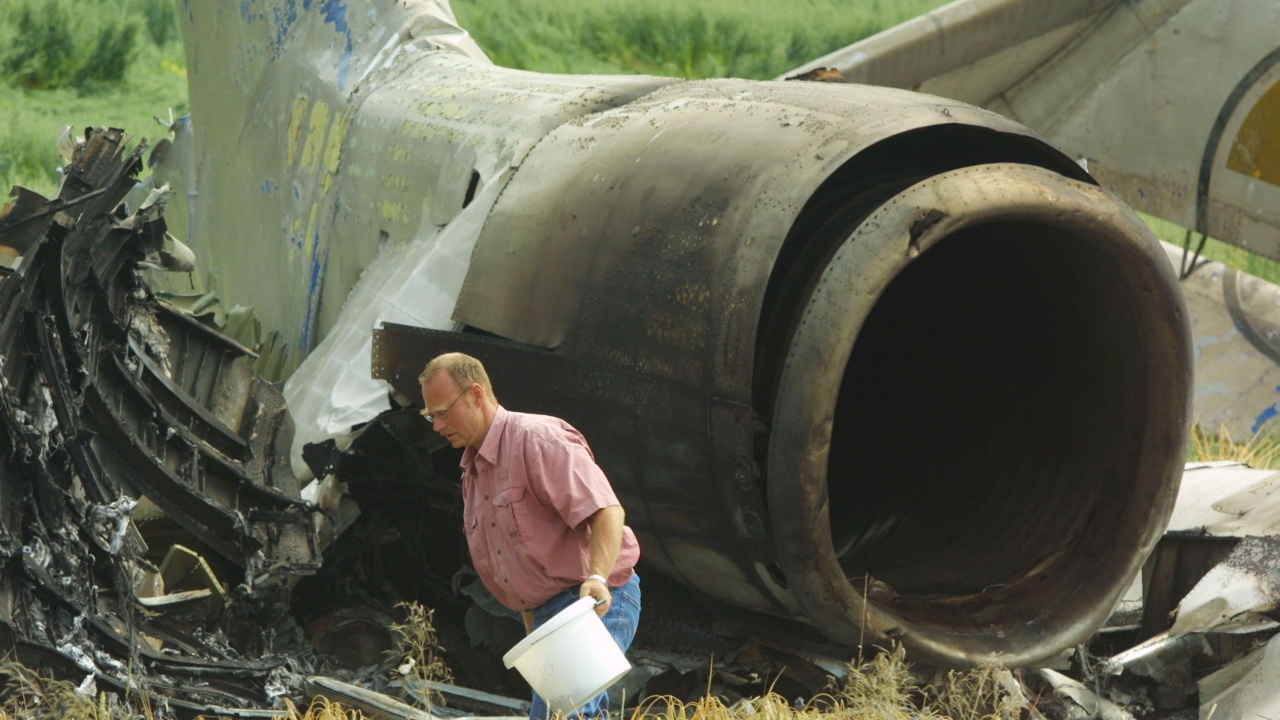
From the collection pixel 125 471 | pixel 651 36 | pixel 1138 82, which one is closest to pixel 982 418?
pixel 125 471

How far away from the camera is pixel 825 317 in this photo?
3.90 metres

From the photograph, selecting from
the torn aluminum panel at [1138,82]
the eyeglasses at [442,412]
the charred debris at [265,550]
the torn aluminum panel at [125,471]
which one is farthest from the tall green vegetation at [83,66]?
the eyeglasses at [442,412]

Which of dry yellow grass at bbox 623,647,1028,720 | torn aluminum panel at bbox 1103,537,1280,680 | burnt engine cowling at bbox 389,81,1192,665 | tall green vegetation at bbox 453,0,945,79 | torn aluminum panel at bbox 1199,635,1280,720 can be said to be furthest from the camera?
tall green vegetation at bbox 453,0,945,79

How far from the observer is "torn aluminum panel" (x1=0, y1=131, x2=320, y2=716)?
3.83 meters

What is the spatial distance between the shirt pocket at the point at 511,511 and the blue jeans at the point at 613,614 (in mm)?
182

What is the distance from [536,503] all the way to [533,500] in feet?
0.03

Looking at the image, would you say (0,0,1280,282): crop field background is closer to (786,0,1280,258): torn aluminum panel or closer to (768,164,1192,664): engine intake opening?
(786,0,1280,258): torn aluminum panel

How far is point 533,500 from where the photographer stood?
3.64 m

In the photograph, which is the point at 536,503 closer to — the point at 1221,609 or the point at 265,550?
the point at 265,550

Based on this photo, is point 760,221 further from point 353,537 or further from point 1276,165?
point 1276,165

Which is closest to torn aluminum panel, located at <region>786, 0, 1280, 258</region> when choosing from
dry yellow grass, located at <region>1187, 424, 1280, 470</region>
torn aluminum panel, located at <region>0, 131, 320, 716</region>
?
dry yellow grass, located at <region>1187, 424, 1280, 470</region>

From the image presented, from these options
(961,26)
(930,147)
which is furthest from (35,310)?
(961,26)

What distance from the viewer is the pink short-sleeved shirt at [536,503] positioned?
11.7 feet

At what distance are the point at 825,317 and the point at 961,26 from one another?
6.88 metres
